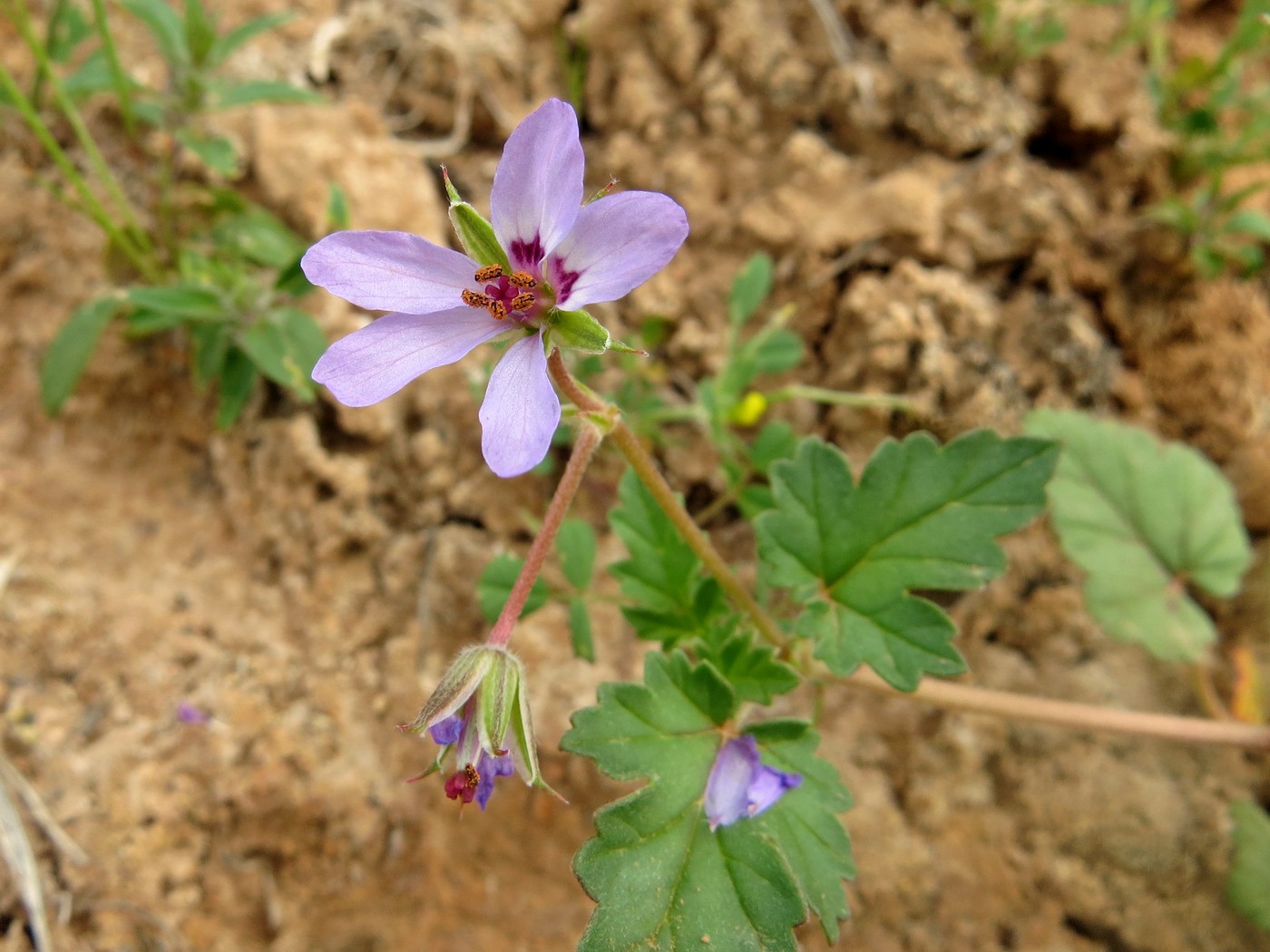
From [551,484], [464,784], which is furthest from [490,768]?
[551,484]

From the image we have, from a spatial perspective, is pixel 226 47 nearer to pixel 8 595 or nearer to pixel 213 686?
pixel 8 595

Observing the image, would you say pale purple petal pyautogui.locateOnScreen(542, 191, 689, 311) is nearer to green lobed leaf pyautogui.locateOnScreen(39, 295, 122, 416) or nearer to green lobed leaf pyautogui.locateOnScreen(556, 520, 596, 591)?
green lobed leaf pyautogui.locateOnScreen(556, 520, 596, 591)

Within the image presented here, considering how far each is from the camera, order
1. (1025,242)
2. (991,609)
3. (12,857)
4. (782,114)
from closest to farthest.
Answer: (12,857), (991,609), (1025,242), (782,114)

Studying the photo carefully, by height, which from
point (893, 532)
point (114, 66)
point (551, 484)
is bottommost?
point (551, 484)

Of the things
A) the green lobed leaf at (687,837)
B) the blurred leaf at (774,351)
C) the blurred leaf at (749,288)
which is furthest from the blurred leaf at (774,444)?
the green lobed leaf at (687,837)

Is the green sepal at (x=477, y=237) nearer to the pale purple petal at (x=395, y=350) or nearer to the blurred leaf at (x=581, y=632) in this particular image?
the pale purple petal at (x=395, y=350)

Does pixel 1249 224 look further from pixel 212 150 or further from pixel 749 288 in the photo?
pixel 212 150

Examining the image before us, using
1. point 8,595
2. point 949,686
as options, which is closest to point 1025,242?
point 949,686

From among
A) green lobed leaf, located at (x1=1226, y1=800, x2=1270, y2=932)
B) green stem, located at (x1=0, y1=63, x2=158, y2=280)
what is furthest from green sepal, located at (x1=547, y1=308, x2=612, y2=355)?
green lobed leaf, located at (x1=1226, y1=800, x2=1270, y2=932)
